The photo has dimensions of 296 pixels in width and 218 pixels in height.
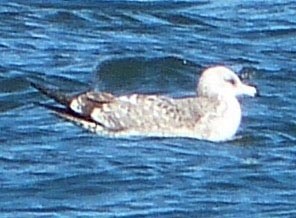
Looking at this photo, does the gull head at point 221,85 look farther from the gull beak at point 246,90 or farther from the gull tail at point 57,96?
the gull tail at point 57,96

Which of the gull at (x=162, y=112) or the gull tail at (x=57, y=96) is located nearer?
the gull at (x=162, y=112)

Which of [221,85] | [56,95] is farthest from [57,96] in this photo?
[221,85]

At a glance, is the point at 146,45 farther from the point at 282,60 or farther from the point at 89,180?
the point at 89,180

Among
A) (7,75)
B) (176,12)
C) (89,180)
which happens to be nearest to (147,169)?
(89,180)

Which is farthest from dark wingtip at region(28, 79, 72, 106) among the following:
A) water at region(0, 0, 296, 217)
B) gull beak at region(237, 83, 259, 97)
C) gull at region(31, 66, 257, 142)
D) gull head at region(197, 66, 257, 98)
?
gull beak at region(237, 83, 259, 97)

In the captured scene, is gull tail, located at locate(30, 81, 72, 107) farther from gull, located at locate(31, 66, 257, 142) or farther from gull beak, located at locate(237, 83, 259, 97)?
gull beak, located at locate(237, 83, 259, 97)

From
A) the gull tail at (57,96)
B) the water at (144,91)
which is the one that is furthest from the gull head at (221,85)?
the gull tail at (57,96)
